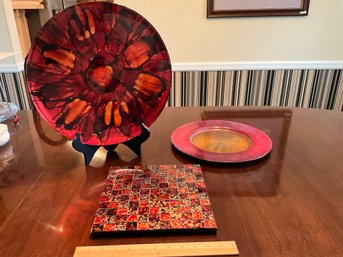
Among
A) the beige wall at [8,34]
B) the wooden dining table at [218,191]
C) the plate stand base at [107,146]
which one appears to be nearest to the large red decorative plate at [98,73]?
the plate stand base at [107,146]

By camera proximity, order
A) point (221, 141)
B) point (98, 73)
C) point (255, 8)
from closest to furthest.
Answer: point (98, 73) < point (221, 141) < point (255, 8)

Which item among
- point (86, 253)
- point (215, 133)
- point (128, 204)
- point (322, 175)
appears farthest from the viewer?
point (215, 133)

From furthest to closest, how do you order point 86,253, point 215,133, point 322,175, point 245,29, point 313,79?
point 313,79
point 245,29
point 215,133
point 322,175
point 86,253

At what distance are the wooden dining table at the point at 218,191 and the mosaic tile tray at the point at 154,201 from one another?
0.07 ft

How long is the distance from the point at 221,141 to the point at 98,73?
462 millimetres

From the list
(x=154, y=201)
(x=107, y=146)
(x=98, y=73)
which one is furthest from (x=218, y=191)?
(x=98, y=73)

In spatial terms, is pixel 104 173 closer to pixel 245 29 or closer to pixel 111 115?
pixel 111 115

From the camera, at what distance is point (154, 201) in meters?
0.68

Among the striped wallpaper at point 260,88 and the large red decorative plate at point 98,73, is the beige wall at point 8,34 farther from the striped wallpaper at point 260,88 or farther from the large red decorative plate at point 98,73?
the large red decorative plate at point 98,73

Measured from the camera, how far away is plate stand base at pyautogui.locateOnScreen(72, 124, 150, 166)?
0.86 meters

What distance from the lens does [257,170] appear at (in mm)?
830

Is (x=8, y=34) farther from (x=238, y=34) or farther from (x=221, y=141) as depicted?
(x=221, y=141)

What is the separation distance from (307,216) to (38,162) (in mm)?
763

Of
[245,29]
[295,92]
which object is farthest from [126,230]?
[295,92]
